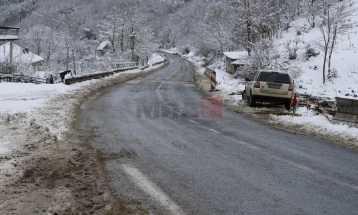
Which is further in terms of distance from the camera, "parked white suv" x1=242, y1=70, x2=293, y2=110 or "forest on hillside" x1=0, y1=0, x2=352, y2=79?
"forest on hillside" x1=0, y1=0, x2=352, y2=79

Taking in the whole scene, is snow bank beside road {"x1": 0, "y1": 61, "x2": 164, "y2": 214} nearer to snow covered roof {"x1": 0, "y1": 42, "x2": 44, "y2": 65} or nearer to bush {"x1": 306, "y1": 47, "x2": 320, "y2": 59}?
→ bush {"x1": 306, "y1": 47, "x2": 320, "y2": 59}

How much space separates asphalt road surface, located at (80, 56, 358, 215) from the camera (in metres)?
4.71

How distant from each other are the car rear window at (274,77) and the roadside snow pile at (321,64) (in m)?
9.08

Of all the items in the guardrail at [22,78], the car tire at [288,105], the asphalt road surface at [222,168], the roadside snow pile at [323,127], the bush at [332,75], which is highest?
the bush at [332,75]

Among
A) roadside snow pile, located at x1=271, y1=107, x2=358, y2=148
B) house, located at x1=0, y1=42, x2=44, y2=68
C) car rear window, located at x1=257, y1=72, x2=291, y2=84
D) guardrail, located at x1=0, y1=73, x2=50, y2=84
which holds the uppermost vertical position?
house, located at x1=0, y1=42, x2=44, y2=68

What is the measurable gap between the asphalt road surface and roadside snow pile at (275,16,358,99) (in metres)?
15.8

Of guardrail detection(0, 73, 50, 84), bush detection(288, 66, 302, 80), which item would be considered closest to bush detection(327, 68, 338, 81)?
bush detection(288, 66, 302, 80)

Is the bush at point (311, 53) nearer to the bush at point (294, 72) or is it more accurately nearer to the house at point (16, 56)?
the bush at point (294, 72)

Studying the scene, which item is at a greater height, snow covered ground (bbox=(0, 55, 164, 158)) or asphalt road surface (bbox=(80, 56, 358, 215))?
snow covered ground (bbox=(0, 55, 164, 158))

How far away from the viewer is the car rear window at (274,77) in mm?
14914

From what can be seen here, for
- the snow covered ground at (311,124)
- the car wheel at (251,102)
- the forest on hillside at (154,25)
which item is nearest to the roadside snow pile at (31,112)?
the snow covered ground at (311,124)

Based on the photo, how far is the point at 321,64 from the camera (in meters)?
30.2

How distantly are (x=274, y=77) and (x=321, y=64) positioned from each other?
1757 cm

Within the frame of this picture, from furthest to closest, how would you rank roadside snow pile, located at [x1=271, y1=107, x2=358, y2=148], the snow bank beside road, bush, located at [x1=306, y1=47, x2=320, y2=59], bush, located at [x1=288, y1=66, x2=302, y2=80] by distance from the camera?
bush, located at [x1=306, y1=47, x2=320, y2=59] → bush, located at [x1=288, y1=66, x2=302, y2=80] → roadside snow pile, located at [x1=271, y1=107, x2=358, y2=148] → the snow bank beside road
